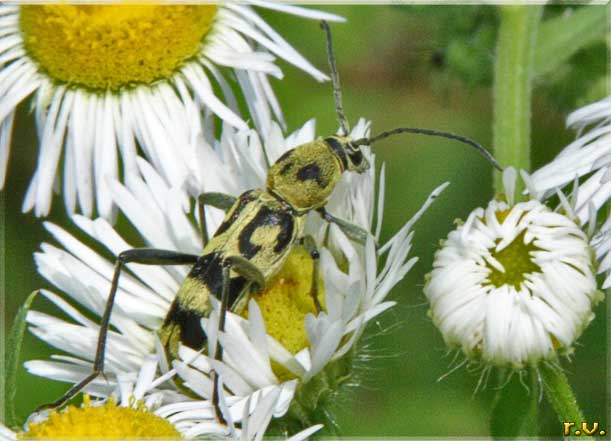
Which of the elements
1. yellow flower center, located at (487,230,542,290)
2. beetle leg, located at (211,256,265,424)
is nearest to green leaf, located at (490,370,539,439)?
yellow flower center, located at (487,230,542,290)

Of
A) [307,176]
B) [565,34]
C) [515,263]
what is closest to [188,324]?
[307,176]

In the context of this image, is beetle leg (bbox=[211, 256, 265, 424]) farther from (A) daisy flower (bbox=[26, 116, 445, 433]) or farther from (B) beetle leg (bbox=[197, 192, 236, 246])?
(B) beetle leg (bbox=[197, 192, 236, 246])

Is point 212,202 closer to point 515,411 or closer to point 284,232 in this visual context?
point 284,232

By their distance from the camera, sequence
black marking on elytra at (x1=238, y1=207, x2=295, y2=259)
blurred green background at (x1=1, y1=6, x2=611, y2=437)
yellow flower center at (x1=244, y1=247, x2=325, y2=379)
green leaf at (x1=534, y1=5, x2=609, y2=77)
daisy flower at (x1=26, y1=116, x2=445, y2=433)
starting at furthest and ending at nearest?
blurred green background at (x1=1, y1=6, x2=611, y2=437)
green leaf at (x1=534, y1=5, x2=609, y2=77)
black marking on elytra at (x1=238, y1=207, x2=295, y2=259)
yellow flower center at (x1=244, y1=247, x2=325, y2=379)
daisy flower at (x1=26, y1=116, x2=445, y2=433)

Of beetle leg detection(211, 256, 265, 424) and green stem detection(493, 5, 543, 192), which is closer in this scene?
beetle leg detection(211, 256, 265, 424)

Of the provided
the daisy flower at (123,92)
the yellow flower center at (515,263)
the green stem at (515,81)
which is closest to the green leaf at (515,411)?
the yellow flower center at (515,263)

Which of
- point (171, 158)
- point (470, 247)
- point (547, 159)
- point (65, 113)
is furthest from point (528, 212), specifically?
point (547, 159)

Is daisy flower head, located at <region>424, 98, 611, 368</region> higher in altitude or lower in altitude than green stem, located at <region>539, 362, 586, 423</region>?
higher

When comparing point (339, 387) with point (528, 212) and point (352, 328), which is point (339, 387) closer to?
point (352, 328)

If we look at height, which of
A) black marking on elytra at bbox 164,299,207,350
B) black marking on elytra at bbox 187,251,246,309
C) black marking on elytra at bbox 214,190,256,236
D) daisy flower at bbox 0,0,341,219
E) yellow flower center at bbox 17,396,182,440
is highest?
daisy flower at bbox 0,0,341,219
